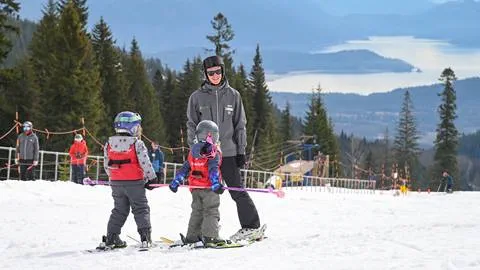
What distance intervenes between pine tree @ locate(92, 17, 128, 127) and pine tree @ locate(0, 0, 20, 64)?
20.4 metres

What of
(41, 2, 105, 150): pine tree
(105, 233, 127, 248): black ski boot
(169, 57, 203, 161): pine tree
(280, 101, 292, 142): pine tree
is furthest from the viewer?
(280, 101, 292, 142): pine tree

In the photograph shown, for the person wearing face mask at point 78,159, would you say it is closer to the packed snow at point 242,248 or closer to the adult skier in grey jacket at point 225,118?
the packed snow at point 242,248

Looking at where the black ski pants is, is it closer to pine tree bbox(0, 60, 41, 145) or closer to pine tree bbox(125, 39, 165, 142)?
pine tree bbox(0, 60, 41, 145)

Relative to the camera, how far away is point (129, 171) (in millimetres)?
7492

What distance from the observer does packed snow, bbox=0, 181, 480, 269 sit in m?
6.10

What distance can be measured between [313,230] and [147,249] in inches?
130

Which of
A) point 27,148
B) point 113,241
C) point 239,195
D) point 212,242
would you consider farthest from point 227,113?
point 27,148

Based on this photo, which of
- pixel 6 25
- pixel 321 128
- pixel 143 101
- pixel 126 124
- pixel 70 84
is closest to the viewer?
pixel 126 124

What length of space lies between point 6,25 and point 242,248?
92.8 ft

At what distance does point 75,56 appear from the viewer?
Result: 41.7 metres

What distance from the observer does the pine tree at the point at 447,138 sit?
78.1 meters

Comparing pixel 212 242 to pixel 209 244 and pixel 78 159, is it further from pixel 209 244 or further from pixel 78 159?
pixel 78 159

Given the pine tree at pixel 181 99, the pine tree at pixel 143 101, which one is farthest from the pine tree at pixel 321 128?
the pine tree at pixel 143 101

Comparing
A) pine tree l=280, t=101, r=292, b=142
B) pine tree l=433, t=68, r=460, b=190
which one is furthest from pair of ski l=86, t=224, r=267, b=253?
pine tree l=280, t=101, r=292, b=142
